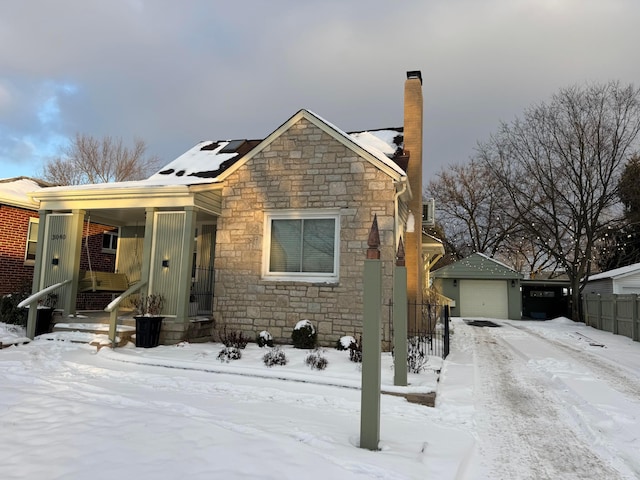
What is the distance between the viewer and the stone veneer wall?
9266 mm

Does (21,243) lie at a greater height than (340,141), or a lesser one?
lesser

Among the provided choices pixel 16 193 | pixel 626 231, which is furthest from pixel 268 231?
pixel 626 231

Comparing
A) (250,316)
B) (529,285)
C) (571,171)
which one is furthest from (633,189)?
(250,316)

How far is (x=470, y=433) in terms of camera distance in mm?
4648

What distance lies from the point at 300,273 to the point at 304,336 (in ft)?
4.82

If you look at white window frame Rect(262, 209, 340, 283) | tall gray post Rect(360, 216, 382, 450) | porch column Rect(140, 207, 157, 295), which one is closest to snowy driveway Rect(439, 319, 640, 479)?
tall gray post Rect(360, 216, 382, 450)

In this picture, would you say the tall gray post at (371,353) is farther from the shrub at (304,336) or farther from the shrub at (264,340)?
the shrub at (264,340)

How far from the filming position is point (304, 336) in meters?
8.95

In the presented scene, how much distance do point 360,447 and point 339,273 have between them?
18.1 ft

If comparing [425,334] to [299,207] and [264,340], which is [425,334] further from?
[299,207]

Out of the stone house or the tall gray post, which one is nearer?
the tall gray post

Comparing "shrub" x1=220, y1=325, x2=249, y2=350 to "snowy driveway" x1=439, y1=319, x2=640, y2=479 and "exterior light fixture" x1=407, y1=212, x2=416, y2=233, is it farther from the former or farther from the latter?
"exterior light fixture" x1=407, y1=212, x2=416, y2=233

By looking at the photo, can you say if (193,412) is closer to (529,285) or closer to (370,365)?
(370,365)

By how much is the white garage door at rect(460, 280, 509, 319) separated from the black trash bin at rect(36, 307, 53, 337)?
22.0 metres
